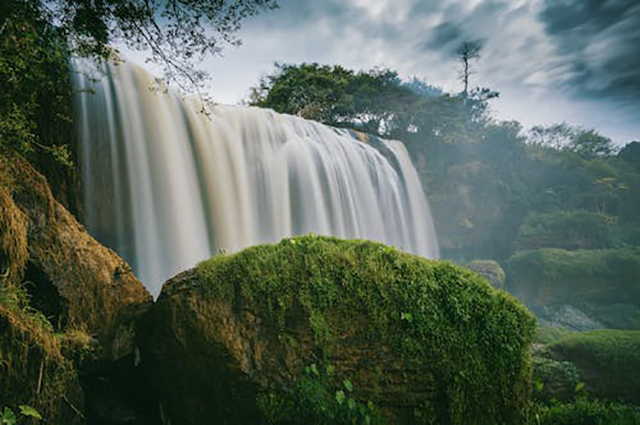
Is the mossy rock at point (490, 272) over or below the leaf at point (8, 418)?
below

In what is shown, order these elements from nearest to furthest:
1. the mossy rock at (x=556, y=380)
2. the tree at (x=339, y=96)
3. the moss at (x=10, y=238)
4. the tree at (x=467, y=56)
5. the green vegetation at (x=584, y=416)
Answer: the moss at (x=10, y=238) < the green vegetation at (x=584, y=416) < the mossy rock at (x=556, y=380) < the tree at (x=339, y=96) < the tree at (x=467, y=56)

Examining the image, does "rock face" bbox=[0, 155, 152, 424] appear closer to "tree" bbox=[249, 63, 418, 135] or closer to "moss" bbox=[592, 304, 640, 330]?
"tree" bbox=[249, 63, 418, 135]

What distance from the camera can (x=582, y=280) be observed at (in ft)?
51.2

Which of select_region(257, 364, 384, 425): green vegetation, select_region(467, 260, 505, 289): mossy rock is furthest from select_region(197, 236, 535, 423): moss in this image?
select_region(467, 260, 505, 289): mossy rock

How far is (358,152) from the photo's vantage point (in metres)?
12.8

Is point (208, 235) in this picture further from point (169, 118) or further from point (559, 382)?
point (559, 382)

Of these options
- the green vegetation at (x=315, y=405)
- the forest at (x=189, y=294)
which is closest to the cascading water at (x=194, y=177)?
the forest at (x=189, y=294)

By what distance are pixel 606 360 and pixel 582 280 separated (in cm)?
1247

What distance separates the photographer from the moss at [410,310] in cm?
276

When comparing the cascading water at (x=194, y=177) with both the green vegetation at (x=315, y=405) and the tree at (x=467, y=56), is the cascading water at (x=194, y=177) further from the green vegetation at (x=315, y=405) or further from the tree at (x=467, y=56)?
the tree at (x=467, y=56)

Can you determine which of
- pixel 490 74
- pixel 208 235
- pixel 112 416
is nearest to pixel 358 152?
pixel 208 235

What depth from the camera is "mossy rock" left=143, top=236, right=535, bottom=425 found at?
2.72 metres

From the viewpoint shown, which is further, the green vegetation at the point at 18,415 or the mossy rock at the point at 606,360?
the mossy rock at the point at 606,360

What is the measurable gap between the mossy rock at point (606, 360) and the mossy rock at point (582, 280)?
10602 mm
